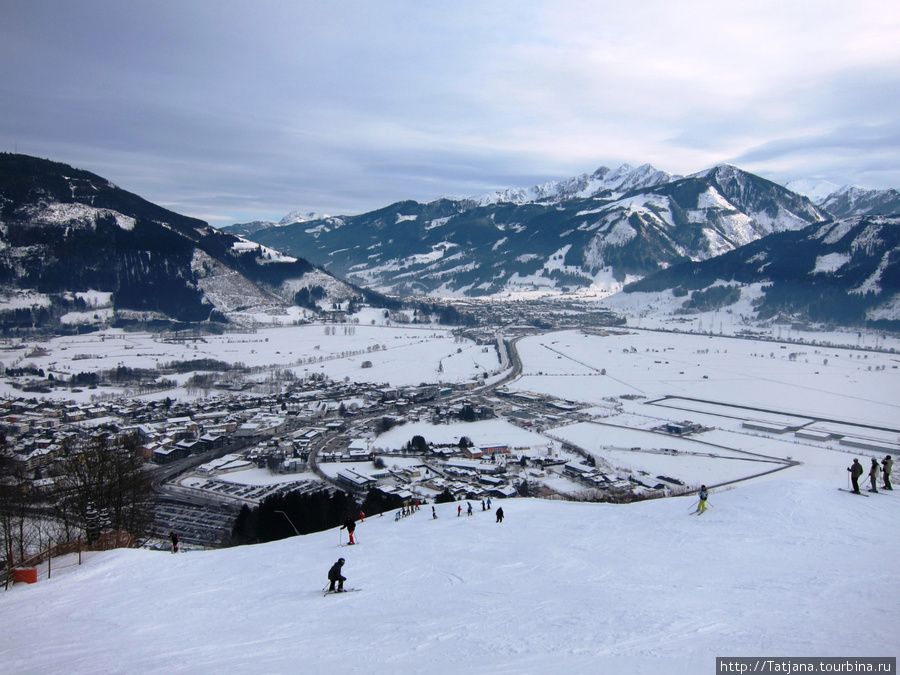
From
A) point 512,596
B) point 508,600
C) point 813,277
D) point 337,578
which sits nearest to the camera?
point 508,600

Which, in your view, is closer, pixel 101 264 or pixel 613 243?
pixel 101 264

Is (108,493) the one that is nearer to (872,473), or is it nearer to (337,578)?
(337,578)

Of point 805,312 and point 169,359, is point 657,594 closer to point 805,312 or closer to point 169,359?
point 169,359

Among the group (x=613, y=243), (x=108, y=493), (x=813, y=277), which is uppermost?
Result: (x=613, y=243)

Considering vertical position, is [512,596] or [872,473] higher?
[872,473]

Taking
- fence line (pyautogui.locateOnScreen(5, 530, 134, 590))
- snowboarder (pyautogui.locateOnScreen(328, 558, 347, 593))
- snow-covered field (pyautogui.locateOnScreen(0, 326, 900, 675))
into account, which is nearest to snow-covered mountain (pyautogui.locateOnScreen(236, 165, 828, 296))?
fence line (pyautogui.locateOnScreen(5, 530, 134, 590))

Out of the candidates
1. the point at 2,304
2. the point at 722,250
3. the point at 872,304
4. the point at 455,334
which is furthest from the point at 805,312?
the point at 2,304

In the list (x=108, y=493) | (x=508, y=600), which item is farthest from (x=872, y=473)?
(x=108, y=493)
